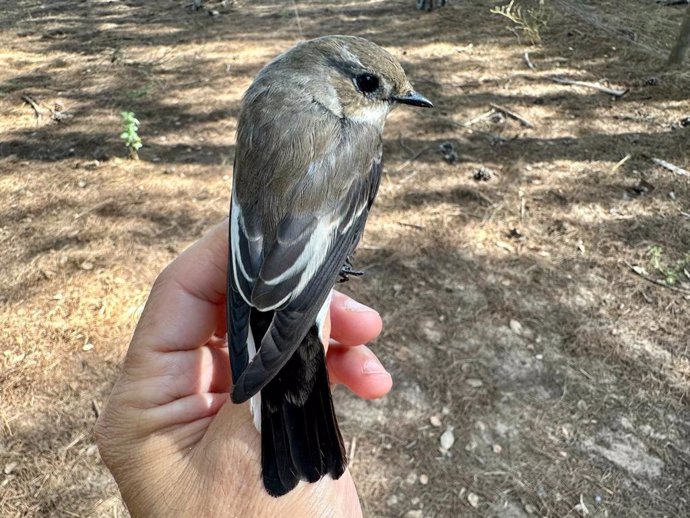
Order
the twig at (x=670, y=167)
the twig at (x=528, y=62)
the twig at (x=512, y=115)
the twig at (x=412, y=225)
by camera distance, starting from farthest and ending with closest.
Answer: the twig at (x=528, y=62)
the twig at (x=512, y=115)
the twig at (x=670, y=167)
the twig at (x=412, y=225)

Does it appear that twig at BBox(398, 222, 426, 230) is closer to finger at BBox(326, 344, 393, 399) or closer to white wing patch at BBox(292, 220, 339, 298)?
finger at BBox(326, 344, 393, 399)

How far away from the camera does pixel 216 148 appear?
5.53 m

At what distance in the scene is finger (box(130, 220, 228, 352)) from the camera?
1.95 meters

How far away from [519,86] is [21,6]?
11.0m

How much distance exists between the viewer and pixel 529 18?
28.5ft

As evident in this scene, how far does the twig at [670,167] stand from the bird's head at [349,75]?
3.74 metres

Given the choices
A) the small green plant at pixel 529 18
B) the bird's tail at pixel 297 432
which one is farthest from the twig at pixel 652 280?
the small green plant at pixel 529 18

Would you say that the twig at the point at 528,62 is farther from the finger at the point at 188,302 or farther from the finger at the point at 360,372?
the finger at the point at 188,302

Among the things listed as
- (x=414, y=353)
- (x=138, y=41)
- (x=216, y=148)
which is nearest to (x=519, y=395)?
(x=414, y=353)

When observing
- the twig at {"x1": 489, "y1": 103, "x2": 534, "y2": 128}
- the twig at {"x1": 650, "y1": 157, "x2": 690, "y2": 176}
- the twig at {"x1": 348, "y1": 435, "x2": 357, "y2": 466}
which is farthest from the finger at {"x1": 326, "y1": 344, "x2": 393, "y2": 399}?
the twig at {"x1": 489, "y1": 103, "x2": 534, "y2": 128}

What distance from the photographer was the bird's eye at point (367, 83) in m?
2.31

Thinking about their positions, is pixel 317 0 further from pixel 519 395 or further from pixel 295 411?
pixel 295 411

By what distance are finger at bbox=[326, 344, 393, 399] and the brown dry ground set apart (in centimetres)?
72

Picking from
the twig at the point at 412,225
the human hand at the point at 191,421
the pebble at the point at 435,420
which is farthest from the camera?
the twig at the point at 412,225
